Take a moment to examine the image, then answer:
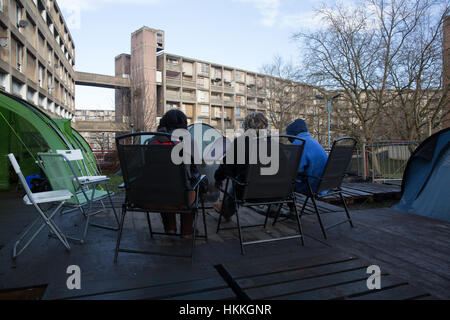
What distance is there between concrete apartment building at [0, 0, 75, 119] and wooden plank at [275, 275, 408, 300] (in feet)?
57.2

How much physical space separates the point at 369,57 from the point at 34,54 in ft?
69.4

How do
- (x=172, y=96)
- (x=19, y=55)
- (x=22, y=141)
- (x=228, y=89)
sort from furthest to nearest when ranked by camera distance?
(x=228, y=89) < (x=172, y=96) < (x=19, y=55) < (x=22, y=141)

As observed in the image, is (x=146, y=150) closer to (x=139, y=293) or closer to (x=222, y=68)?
(x=139, y=293)

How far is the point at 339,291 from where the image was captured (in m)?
1.74

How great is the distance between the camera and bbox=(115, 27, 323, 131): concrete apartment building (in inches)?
1754

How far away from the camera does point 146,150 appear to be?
7.32ft

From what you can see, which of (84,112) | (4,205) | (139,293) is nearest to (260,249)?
(139,293)

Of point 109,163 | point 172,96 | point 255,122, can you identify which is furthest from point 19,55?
point 172,96

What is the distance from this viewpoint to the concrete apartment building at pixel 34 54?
15.0 metres

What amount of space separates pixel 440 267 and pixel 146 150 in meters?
2.40

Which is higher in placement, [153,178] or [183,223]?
[153,178]

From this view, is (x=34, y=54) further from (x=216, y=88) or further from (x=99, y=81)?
(x=216, y=88)
